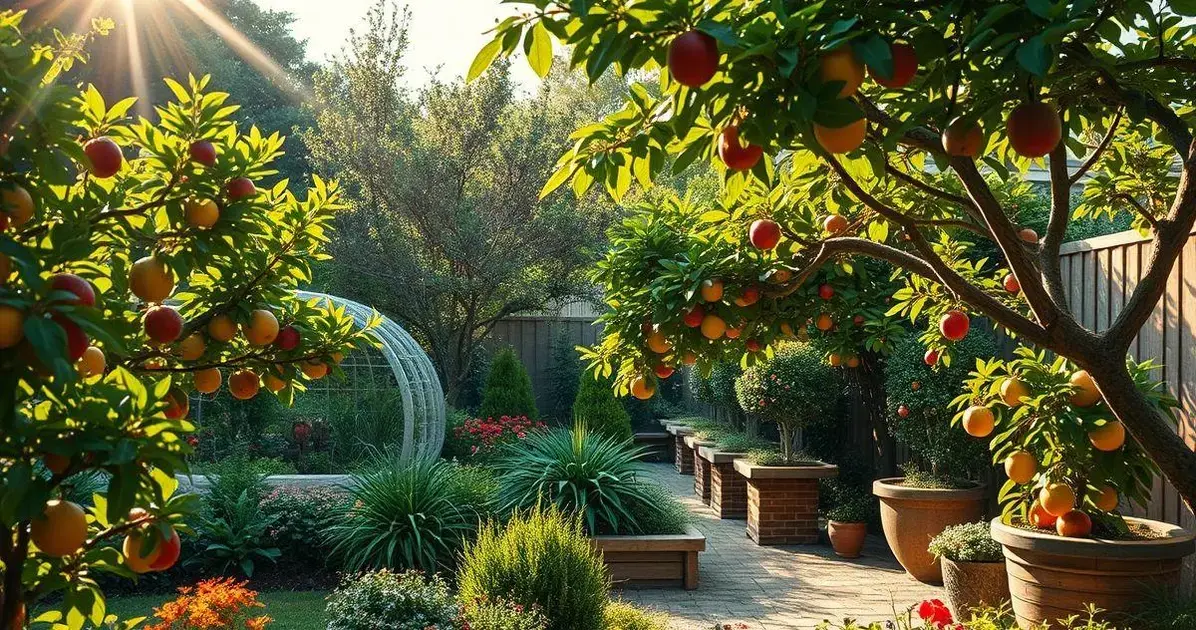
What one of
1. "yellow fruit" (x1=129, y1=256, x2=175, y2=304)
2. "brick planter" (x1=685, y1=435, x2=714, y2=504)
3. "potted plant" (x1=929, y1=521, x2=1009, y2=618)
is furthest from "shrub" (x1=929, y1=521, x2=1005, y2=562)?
"yellow fruit" (x1=129, y1=256, x2=175, y2=304)

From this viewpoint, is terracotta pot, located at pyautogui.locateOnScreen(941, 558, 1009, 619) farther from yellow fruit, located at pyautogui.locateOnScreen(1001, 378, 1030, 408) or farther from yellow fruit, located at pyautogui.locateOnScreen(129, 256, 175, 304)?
yellow fruit, located at pyautogui.locateOnScreen(129, 256, 175, 304)

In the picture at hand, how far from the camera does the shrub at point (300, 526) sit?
6.45 m

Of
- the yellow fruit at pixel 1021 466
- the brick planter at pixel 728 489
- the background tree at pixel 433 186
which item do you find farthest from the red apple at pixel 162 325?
the background tree at pixel 433 186

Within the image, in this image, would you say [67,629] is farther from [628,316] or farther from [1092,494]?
[1092,494]

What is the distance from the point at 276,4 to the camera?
2109 centimetres

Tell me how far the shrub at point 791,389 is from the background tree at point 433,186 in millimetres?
5091

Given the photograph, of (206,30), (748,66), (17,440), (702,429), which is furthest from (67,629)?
(206,30)

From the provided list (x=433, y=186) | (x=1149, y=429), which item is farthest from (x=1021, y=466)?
(x=433, y=186)

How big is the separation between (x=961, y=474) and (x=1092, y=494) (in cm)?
320

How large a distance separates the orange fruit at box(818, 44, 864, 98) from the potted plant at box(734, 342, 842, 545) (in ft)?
21.5

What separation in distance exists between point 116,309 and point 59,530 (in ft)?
1.57

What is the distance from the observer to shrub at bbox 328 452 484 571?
594 centimetres

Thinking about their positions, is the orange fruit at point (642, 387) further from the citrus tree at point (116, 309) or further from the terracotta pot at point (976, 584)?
the terracotta pot at point (976, 584)

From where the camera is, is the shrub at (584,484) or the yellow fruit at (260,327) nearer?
the yellow fruit at (260,327)
